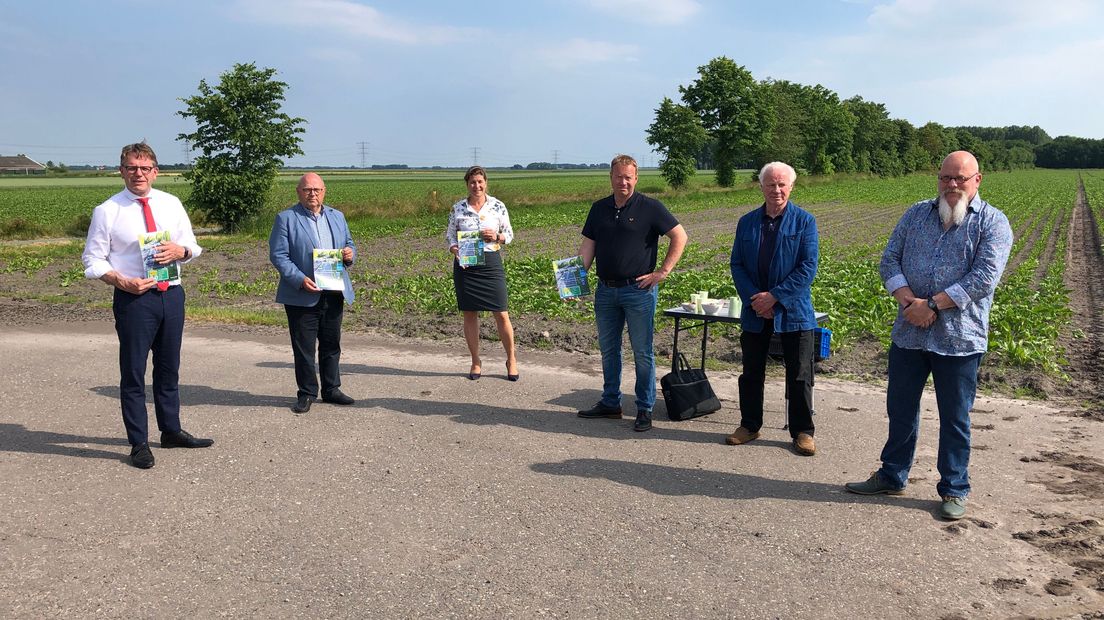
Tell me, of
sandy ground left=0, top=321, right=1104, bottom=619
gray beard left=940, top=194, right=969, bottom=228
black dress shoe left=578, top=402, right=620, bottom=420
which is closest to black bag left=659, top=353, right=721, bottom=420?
sandy ground left=0, top=321, right=1104, bottom=619

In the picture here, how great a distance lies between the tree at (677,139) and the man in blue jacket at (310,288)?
5260 centimetres

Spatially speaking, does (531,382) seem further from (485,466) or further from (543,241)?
(543,241)

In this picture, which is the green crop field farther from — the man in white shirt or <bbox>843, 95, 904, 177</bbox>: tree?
<bbox>843, 95, 904, 177</bbox>: tree

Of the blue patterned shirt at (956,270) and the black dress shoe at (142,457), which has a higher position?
the blue patterned shirt at (956,270)

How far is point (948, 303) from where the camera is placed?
4.62m

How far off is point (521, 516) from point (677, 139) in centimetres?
5870

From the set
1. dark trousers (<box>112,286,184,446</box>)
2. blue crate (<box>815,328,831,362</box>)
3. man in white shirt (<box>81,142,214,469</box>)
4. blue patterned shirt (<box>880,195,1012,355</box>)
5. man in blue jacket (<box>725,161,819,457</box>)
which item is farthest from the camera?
blue crate (<box>815,328,831,362</box>)

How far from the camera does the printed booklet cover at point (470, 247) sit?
7.75 meters

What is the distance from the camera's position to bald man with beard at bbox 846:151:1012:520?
4.59 meters

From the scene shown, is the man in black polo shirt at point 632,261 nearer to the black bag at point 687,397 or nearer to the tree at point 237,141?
the black bag at point 687,397

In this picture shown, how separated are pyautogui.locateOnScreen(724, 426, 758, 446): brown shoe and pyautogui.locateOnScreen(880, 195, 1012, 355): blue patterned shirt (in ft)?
4.98

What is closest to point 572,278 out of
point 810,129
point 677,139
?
point 677,139

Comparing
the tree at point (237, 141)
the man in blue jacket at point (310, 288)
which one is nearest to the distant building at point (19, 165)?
the tree at point (237, 141)

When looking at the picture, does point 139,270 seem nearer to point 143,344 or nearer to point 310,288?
point 143,344
